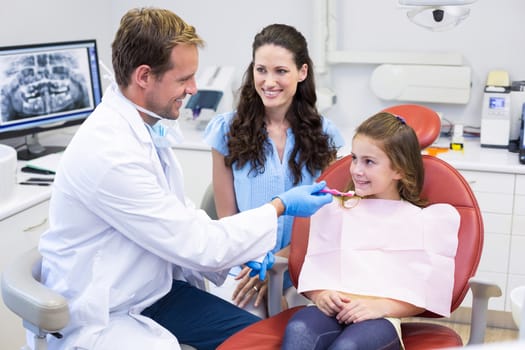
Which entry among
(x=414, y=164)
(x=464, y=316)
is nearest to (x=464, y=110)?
(x=464, y=316)

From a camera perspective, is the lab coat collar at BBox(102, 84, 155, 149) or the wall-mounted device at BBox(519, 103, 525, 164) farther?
the wall-mounted device at BBox(519, 103, 525, 164)

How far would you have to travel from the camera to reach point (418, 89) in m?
3.14

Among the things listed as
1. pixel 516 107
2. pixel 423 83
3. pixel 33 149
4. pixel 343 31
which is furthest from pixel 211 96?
pixel 516 107

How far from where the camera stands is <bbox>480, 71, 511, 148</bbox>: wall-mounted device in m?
2.89

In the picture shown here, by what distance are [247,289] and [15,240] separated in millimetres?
876

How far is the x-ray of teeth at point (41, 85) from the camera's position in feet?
9.19

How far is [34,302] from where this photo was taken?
4.88 ft

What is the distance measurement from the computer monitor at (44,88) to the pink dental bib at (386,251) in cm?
147

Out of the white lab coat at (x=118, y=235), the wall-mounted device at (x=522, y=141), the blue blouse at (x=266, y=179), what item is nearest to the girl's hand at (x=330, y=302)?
the white lab coat at (x=118, y=235)

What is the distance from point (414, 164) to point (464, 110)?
1467 mm

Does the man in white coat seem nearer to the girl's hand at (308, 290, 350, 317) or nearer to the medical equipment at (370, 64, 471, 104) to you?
the girl's hand at (308, 290, 350, 317)

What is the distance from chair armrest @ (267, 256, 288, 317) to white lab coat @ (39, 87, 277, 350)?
241 millimetres

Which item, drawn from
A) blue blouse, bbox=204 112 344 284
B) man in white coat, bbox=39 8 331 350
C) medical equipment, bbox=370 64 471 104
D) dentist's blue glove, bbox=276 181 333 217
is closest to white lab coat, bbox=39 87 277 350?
man in white coat, bbox=39 8 331 350

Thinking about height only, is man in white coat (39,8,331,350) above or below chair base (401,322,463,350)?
above
